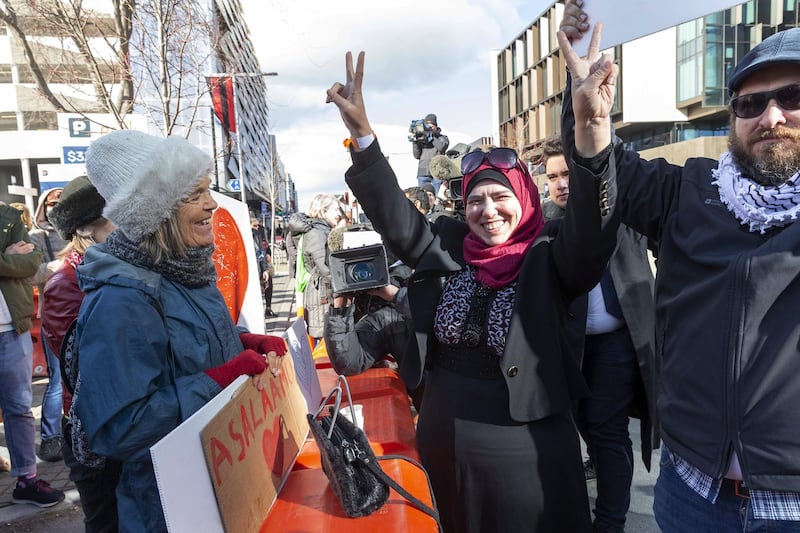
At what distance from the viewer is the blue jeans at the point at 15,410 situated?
3354 millimetres

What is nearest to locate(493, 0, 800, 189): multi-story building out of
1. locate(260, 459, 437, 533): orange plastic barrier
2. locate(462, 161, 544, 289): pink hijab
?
locate(462, 161, 544, 289): pink hijab

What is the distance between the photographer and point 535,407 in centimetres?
178

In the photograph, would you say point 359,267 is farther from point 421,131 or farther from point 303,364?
point 421,131

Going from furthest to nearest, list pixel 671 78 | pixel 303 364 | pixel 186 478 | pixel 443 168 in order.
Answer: pixel 671 78, pixel 443 168, pixel 303 364, pixel 186 478

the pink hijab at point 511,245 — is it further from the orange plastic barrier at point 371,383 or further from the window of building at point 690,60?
the window of building at point 690,60

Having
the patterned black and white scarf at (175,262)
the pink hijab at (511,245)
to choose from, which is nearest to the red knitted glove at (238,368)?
the patterned black and white scarf at (175,262)

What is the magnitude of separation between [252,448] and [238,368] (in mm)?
242

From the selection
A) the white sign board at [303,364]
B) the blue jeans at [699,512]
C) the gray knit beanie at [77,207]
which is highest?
the gray knit beanie at [77,207]

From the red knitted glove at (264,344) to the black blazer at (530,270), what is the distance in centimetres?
49

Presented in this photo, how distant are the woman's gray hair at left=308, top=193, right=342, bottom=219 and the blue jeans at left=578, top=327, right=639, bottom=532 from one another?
373 centimetres

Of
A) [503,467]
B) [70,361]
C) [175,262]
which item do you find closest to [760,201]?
[503,467]

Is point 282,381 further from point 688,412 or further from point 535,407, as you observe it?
point 688,412

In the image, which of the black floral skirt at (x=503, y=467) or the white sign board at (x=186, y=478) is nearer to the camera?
the white sign board at (x=186, y=478)

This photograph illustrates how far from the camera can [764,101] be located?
53.6 inches
